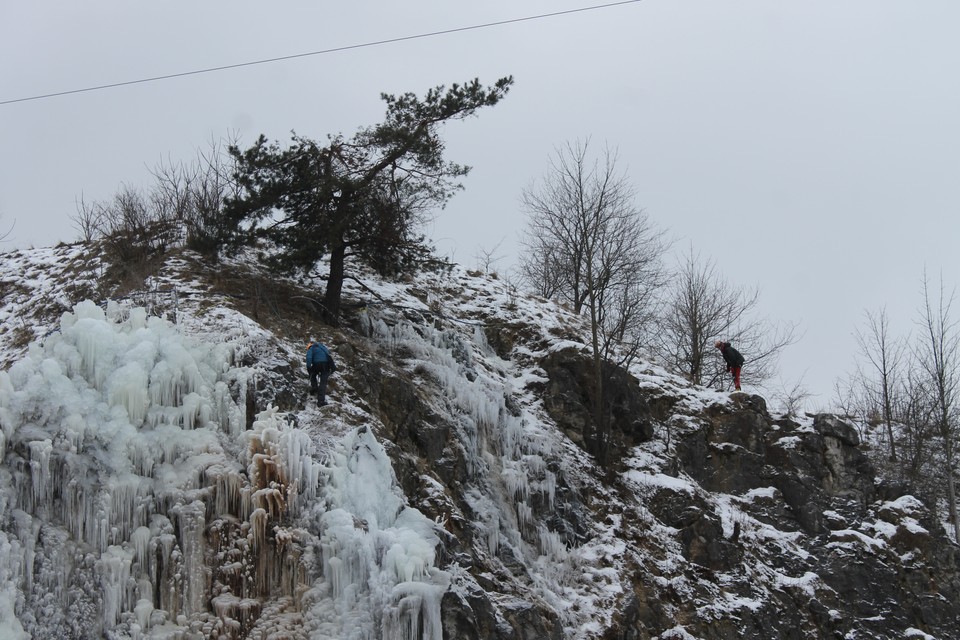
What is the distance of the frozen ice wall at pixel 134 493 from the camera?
30.9 feet

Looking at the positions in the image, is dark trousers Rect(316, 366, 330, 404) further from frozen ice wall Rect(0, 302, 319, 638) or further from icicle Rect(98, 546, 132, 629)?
icicle Rect(98, 546, 132, 629)

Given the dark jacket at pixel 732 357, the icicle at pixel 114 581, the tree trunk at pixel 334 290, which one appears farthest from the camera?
the dark jacket at pixel 732 357

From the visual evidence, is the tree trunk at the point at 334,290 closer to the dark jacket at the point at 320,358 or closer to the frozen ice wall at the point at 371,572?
the dark jacket at the point at 320,358

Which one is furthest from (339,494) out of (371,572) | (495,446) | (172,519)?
(495,446)

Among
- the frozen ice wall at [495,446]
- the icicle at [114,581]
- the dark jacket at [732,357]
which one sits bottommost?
the icicle at [114,581]

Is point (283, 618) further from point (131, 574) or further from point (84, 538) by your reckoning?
point (84, 538)

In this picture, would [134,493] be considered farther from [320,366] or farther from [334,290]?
[334,290]

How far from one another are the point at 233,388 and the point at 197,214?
8.08 m

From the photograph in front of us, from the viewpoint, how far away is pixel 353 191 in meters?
15.1

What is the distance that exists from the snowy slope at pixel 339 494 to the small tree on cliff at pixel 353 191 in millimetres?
1051

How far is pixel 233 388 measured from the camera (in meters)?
11.7

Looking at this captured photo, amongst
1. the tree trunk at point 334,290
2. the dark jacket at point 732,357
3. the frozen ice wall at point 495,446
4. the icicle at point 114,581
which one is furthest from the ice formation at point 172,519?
the dark jacket at point 732,357

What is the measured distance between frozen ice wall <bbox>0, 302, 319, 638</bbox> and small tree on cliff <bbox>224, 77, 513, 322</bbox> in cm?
433

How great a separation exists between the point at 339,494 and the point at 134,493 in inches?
93.3
